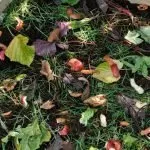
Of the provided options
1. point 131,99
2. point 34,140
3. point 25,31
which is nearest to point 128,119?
point 131,99

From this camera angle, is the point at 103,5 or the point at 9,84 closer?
the point at 9,84

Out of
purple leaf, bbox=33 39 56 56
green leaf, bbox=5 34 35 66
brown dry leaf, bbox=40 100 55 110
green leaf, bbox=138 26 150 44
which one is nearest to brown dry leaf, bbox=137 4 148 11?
green leaf, bbox=138 26 150 44

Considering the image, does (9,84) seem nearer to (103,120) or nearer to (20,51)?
(20,51)

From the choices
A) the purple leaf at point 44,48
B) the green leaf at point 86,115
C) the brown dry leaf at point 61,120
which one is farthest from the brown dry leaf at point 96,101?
the purple leaf at point 44,48

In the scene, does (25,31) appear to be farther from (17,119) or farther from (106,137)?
(106,137)

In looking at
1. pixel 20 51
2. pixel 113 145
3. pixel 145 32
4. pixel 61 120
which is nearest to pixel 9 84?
pixel 20 51

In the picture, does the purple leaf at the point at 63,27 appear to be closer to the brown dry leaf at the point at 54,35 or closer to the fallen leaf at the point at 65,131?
the brown dry leaf at the point at 54,35
